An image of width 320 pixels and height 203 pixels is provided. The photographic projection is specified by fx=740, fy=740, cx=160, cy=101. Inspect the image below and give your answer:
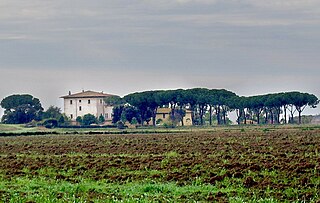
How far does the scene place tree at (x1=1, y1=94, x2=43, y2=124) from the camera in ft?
547

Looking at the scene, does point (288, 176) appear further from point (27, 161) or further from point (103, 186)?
point (27, 161)

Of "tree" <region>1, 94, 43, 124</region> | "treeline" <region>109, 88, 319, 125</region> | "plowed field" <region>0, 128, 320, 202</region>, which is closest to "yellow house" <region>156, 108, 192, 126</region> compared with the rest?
"treeline" <region>109, 88, 319, 125</region>

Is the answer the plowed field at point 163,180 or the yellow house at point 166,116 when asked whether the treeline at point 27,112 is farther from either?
the plowed field at point 163,180

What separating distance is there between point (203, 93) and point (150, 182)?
473 ft

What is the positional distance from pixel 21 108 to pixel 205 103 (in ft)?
139

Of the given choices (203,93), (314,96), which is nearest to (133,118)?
(203,93)

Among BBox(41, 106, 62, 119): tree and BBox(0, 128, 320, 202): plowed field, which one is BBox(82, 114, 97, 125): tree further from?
BBox(0, 128, 320, 202): plowed field

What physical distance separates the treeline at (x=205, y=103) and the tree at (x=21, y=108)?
19808 mm

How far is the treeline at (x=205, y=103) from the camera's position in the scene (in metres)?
156

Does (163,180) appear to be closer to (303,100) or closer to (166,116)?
(303,100)

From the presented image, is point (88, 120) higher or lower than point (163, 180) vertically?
higher

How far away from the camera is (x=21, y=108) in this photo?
170500 mm

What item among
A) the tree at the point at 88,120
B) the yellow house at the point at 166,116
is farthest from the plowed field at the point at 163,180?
the yellow house at the point at 166,116

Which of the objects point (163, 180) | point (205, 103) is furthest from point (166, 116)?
point (163, 180)
